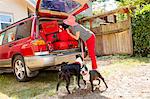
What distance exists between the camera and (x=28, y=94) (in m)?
6.17

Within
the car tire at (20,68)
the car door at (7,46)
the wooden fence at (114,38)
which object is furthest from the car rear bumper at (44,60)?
the wooden fence at (114,38)

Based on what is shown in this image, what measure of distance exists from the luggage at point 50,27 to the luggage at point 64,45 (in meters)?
0.38

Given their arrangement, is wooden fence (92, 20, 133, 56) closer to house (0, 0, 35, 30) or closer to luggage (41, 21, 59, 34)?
luggage (41, 21, 59, 34)

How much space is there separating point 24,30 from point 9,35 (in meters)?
0.91

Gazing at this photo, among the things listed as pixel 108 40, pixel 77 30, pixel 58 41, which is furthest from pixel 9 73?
pixel 108 40

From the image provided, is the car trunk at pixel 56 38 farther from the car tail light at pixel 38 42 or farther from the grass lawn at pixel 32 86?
the grass lawn at pixel 32 86

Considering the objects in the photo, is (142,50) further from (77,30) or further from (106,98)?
(106,98)

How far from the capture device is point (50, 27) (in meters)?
7.42

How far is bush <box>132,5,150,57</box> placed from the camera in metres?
10.4

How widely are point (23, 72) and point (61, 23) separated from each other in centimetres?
179

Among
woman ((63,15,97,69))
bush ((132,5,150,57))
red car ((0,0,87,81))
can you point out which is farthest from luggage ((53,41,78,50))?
bush ((132,5,150,57))

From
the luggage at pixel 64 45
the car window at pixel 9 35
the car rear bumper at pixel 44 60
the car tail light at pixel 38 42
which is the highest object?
the car window at pixel 9 35

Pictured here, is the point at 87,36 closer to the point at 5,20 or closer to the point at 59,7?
the point at 59,7

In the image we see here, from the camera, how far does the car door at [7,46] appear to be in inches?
313
